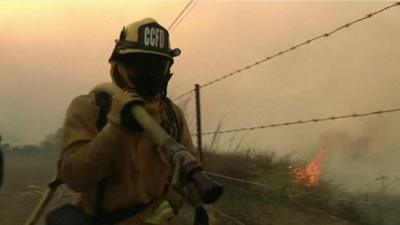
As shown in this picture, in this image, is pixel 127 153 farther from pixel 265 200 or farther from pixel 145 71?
pixel 265 200

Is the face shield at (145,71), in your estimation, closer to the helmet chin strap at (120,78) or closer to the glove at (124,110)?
the helmet chin strap at (120,78)

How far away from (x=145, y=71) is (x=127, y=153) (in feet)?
1.14

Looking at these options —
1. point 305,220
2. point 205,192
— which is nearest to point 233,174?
point 305,220

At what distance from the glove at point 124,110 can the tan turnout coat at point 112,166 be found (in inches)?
5.7

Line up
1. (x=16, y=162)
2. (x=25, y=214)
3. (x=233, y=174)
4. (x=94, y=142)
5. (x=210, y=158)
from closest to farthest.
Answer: (x=94, y=142) < (x=25, y=214) < (x=233, y=174) < (x=210, y=158) < (x=16, y=162)

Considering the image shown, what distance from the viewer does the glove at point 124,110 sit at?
261 centimetres

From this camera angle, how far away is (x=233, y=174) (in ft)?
32.1

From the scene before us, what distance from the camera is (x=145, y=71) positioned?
2934 millimetres

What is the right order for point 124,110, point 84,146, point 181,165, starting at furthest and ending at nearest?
point 84,146 → point 124,110 → point 181,165

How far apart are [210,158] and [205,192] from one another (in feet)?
27.1

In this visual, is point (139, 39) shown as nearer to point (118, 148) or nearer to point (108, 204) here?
point (118, 148)

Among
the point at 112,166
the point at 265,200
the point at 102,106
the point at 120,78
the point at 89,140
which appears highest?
the point at 120,78

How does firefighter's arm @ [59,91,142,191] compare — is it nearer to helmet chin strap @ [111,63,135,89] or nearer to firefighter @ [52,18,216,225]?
firefighter @ [52,18,216,225]

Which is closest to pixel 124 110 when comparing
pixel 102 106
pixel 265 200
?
pixel 102 106
